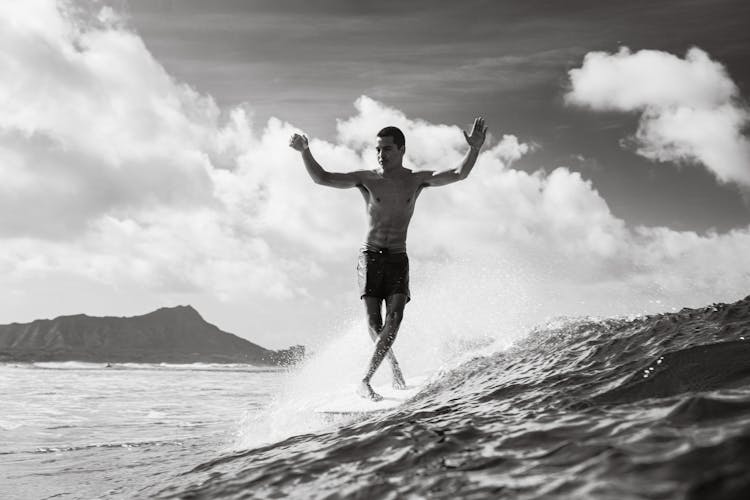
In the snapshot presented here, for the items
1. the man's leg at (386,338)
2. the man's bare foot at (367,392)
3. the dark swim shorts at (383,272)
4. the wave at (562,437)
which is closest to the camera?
the wave at (562,437)

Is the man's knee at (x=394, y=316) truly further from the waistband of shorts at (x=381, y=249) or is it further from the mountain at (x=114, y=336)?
the mountain at (x=114, y=336)

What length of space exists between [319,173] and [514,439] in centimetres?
377

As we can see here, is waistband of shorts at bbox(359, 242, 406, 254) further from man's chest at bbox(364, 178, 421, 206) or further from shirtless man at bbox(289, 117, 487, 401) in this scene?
man's chest at bbox(364, 178, 421, 206)

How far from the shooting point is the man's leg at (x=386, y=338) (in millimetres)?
5277

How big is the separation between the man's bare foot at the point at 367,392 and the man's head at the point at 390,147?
6.92 ft

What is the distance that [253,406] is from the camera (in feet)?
38.3

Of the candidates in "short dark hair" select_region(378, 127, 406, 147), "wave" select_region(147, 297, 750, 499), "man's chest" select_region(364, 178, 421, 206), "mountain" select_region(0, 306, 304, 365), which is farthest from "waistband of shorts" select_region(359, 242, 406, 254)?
"mountain" select_region(0, 306, 304, 365)

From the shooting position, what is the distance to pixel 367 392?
5.24 m

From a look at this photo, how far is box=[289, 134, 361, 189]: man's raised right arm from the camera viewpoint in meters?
5.66

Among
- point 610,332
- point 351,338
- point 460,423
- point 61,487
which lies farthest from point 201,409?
point 460,423

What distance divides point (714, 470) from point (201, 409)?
34.7 ft

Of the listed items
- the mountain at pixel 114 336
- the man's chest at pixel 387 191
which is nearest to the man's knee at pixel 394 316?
the man's chest at pixel 387 191

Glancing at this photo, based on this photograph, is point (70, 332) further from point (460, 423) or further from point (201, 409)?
point (460, 423)

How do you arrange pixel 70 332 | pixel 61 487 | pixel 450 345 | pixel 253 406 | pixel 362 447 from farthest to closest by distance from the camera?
pixel 70 332 < pixel 253 406 < pixel 450 345 < pixel 61 487 < pixel 362 447
